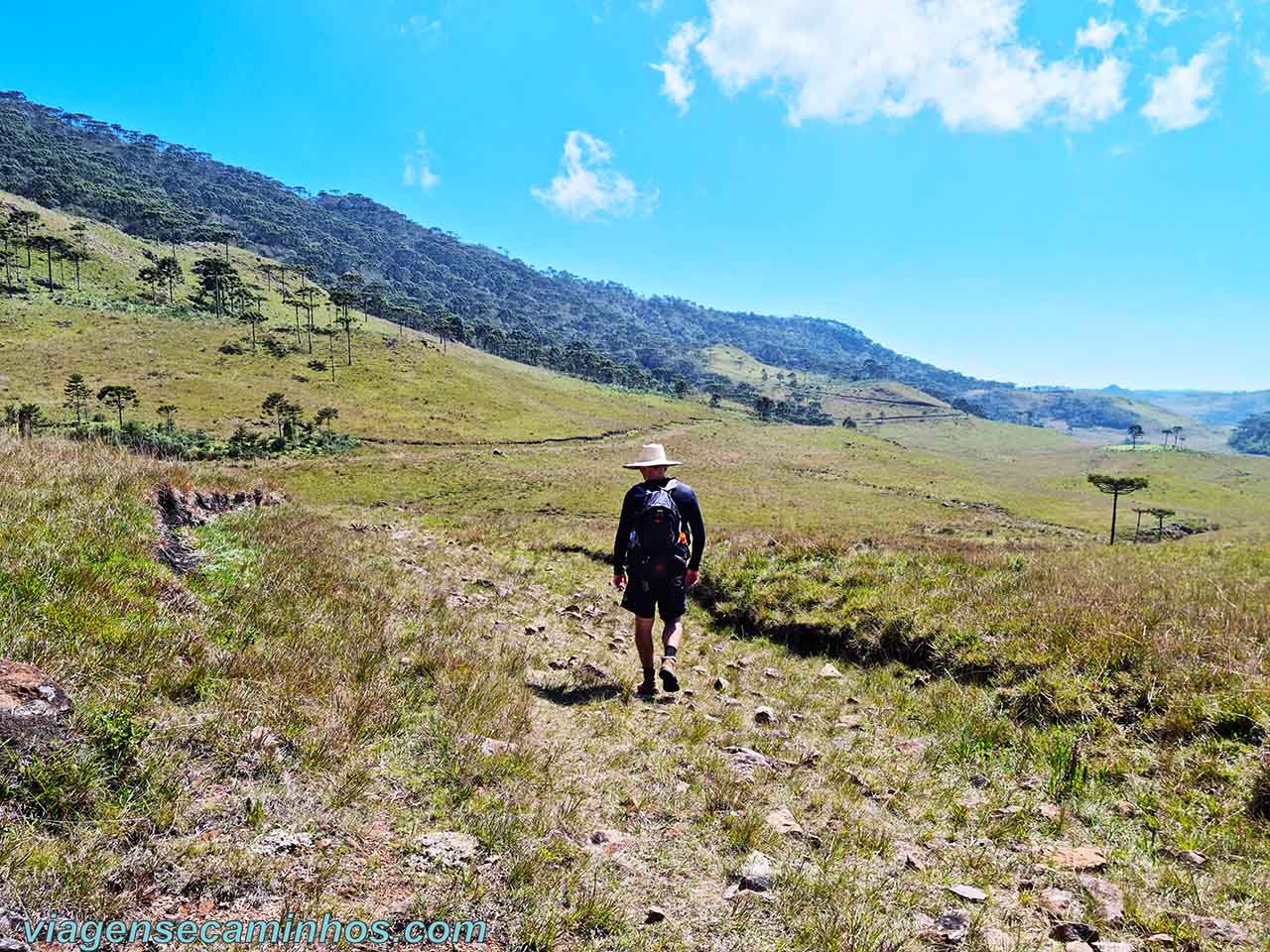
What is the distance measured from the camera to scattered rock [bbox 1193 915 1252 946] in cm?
321

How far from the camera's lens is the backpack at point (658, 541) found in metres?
7.21

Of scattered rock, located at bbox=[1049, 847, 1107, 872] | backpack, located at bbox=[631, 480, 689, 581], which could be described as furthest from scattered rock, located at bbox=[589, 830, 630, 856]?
backpack, located at bbox=[631, 480, 689, 581]

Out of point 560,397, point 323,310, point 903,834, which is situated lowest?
point 903,834

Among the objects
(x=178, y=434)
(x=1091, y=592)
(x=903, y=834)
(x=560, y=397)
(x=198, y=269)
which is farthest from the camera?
(x=198, y=269)

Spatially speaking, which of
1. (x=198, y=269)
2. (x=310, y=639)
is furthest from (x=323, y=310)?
(x=310, y=639)

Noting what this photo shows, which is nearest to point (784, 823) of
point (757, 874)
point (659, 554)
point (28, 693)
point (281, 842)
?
point (757, 874)

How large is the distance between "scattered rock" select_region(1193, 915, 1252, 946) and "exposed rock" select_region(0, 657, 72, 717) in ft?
21.9

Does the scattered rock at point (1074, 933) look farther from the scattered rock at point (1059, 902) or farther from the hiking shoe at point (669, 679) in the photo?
the hiking shoe at point (669, 679)

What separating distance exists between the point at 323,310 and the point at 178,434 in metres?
114

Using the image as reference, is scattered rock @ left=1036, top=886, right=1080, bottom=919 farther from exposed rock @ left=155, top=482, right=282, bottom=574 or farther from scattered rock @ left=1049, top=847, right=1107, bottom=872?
exposed rock @ left=155, top=482, right=282, bottom=574

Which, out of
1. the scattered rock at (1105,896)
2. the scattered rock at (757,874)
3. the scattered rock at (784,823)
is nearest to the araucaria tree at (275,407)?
the scattered rock at (784,823)

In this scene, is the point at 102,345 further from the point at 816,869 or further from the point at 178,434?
the point at 816,869

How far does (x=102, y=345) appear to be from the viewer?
279 ft

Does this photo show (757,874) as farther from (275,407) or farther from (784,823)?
(275,407)
